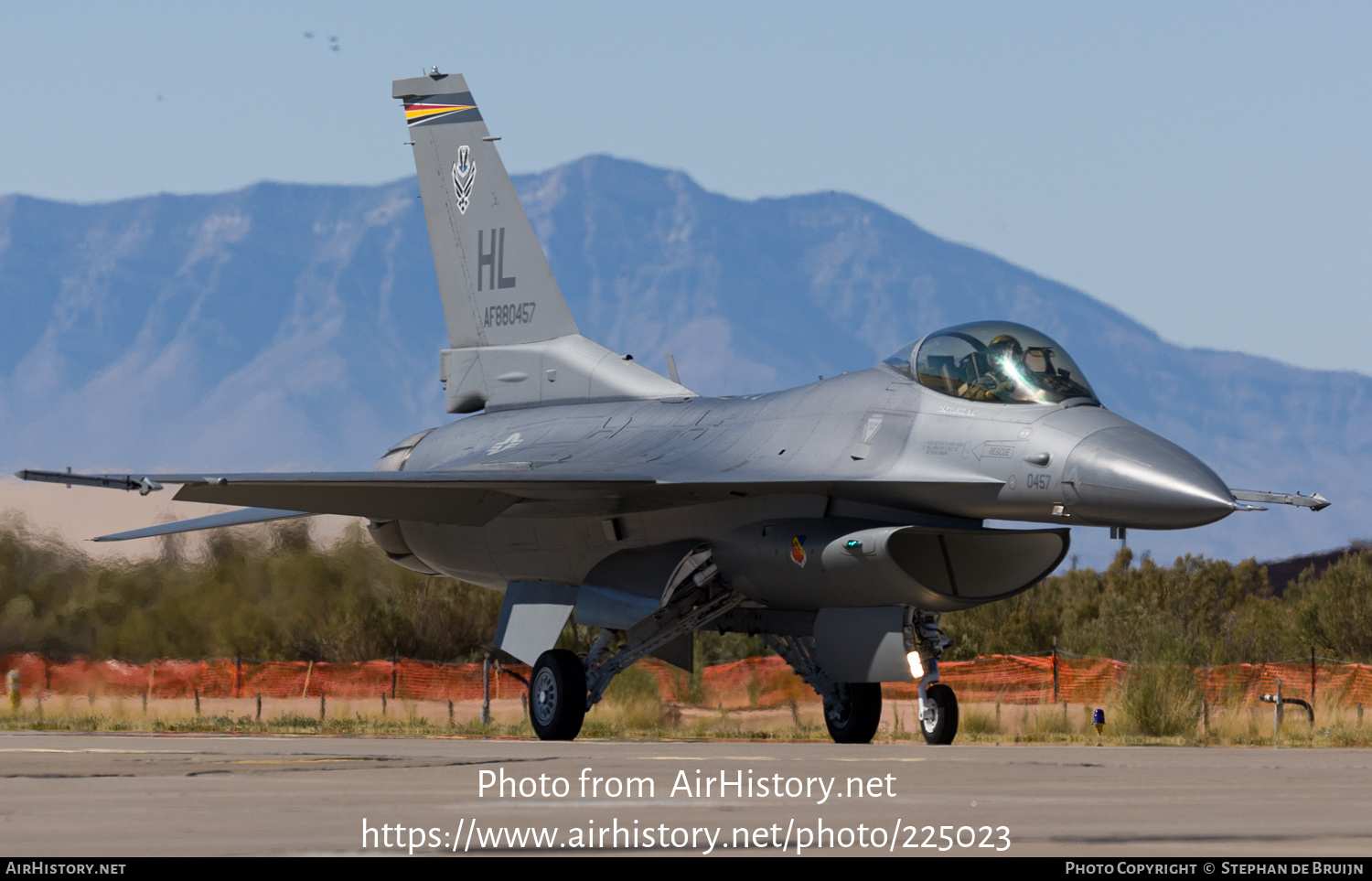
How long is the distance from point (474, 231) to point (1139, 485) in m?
9.13

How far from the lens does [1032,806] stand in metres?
7.66

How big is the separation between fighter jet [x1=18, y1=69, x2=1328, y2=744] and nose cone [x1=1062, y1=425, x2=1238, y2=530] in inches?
0.5

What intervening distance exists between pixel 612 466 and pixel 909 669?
3.12 metres

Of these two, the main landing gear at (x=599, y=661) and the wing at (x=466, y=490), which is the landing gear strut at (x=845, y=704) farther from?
the wing at (x=466, y=490)

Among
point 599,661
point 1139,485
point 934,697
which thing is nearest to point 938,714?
point 934,697

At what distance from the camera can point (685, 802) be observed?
7.86 metres

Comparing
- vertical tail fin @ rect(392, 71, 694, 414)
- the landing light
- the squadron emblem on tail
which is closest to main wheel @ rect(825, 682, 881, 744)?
the landing light

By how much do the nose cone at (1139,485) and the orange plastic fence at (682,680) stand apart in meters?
8.68

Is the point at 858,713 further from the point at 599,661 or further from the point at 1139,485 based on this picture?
the point at 1139,485

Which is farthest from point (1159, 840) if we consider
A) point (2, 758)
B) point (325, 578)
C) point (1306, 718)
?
point (325, 578)

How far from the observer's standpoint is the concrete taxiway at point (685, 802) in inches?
248

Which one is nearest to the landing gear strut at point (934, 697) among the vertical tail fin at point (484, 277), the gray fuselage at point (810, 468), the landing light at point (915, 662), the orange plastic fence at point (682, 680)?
the landing light at point (915, 662)

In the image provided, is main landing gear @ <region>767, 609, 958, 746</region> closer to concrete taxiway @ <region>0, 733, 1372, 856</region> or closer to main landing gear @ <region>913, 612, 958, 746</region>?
main landing gear @ <region>913, 612, 958, 746</region>
